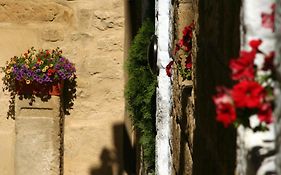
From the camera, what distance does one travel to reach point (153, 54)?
14.1ft

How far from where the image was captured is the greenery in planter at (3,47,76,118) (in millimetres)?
4902

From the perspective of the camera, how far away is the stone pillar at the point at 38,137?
16.6 ft

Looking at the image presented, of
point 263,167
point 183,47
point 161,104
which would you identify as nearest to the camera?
point 263,167

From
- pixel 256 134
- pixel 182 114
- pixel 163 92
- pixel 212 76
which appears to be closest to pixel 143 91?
pixel 163 92

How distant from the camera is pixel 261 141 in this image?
1612mm

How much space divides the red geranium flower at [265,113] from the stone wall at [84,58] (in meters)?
3.87

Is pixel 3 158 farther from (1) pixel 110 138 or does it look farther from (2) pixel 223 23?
(2) pixel 223 23

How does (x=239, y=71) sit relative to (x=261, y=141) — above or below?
above

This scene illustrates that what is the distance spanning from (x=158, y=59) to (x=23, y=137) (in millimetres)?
1546

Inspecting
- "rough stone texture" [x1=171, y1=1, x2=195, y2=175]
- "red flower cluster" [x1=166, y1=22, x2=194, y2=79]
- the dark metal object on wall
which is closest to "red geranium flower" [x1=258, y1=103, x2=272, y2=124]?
"rough stone texture" [x1=171, y1=1, x2=195, y2=175]

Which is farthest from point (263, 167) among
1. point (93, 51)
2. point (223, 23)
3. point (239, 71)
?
point (93, 51)

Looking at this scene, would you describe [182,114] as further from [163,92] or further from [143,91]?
[143,91]

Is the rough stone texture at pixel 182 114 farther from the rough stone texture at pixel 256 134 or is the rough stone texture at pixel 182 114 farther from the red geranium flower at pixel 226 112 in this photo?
the red geranium flower at pixel 226 112

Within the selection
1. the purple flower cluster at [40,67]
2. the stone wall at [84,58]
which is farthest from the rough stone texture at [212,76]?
the stone wall at [84,58]
